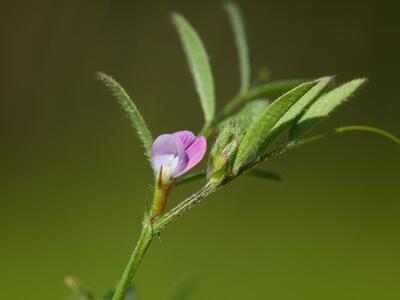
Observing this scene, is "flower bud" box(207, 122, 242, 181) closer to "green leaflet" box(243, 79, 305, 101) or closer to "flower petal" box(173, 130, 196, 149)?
"flower petal" box(173, 130, 196, 149)

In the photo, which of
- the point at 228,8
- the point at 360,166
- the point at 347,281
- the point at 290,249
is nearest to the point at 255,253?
the point at 290,249

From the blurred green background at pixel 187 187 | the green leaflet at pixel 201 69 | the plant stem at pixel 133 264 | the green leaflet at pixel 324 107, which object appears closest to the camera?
the plant stem at pixel 133 264

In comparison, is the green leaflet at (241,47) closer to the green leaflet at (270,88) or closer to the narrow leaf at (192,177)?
the green leaflet at (270,88)

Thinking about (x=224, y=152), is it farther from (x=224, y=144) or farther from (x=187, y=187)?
(x=187, y=187)

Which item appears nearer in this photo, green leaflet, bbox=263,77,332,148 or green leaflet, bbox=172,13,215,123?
green leaflet, bbox=263,77,332,148

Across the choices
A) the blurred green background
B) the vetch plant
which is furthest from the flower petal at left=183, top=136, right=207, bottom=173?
the blurred green background

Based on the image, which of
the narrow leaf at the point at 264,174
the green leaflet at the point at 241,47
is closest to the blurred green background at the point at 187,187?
the green leaflet at the point at 241,47
